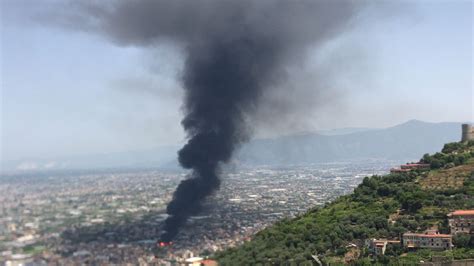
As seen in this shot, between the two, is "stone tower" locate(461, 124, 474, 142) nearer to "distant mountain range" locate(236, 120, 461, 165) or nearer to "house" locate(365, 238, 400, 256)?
"house" locate(365, 238, 400, 256)

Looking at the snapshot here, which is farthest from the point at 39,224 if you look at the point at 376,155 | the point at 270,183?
the point at 376,155

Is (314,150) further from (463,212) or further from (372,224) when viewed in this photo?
(463,212)

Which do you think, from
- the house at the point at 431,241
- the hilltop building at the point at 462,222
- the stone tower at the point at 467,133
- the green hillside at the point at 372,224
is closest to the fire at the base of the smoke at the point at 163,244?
the green hillside at the point at 372,224

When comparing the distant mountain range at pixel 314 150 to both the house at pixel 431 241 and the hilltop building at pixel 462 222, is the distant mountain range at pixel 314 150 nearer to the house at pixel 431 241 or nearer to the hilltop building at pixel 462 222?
the house at pixel 431 241

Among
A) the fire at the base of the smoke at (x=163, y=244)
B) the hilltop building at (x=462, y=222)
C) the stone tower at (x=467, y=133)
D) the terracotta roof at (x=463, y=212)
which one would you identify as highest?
the stone tower at (x=467, y=133)

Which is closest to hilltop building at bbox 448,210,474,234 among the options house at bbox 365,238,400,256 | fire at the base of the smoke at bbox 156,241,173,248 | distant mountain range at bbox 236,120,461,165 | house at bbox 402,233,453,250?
house at bbox 402,233,453,250

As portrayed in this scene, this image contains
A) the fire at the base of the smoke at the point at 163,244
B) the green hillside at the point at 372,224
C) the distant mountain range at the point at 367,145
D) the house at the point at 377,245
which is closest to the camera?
the green hillside at the point at 372,224
